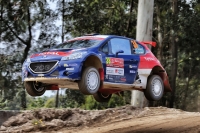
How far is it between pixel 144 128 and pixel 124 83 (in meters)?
2.98

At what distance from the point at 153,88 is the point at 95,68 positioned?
6.20 feet

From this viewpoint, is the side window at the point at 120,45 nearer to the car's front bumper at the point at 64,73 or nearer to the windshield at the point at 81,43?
the windshield at the point at 81,43

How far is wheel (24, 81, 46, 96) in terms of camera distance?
28.7 ft

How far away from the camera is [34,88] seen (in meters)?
8.84

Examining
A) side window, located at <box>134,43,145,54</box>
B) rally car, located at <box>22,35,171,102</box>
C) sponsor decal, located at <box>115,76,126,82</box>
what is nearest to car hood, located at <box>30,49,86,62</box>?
rally car, located at <box>22,35,171,102</box>

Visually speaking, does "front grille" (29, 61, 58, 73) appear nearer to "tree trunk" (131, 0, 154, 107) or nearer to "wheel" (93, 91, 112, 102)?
"wheel" (93, 91, 112, 102)

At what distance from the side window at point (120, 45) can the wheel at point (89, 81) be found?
98 centimetres

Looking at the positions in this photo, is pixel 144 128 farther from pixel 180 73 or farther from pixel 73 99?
pixel 180 73

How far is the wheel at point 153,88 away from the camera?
30.7 ft

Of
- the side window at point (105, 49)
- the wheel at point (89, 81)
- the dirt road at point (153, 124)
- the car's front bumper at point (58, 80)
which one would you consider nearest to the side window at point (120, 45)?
the side window at point (105, 49)

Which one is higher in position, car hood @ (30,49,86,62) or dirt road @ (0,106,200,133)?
car hood @ (30,49,86,62)

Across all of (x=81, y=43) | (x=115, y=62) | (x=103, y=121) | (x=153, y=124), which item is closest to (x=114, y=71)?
(x=115, y=62)

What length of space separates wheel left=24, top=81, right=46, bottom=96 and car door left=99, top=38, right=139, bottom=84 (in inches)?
59.3

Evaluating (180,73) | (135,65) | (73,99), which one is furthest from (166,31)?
(135,65)
